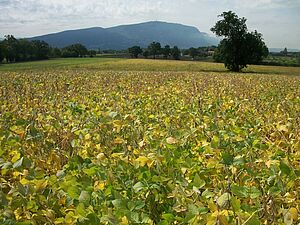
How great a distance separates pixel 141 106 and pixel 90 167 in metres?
3.49

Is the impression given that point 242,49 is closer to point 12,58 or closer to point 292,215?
point 292,215

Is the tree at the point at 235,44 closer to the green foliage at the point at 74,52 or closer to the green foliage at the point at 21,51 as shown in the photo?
the green foliage at the point at 21,51

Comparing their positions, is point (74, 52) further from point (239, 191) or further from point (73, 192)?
point (239, 191)

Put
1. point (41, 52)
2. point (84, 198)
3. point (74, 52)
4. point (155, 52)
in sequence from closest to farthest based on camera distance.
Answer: point (84, 198), point (41, 52), point (155, 52), point (74, 52)

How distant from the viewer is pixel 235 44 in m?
56.6

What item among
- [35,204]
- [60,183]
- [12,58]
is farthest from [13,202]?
[12,58]

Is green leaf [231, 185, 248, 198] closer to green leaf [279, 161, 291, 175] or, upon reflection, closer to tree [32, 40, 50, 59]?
green leaf [279, 161, 291, 175]

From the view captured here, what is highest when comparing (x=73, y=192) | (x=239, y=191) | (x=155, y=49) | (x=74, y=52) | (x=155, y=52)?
(x=155, y=49)

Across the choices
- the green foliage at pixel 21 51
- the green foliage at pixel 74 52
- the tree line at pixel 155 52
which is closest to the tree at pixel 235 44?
the tree line at pixel 155 52

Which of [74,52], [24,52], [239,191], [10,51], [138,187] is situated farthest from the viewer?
[74,52]

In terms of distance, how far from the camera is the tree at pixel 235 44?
184 ft

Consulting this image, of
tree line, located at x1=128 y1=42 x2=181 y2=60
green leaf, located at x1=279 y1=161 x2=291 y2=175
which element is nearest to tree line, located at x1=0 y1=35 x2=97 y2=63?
tree line, located at x1=128 y1=42 x2=181 y2=60

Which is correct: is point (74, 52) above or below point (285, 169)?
above

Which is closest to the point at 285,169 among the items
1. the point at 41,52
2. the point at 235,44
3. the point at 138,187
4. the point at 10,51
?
the point at 138,187
